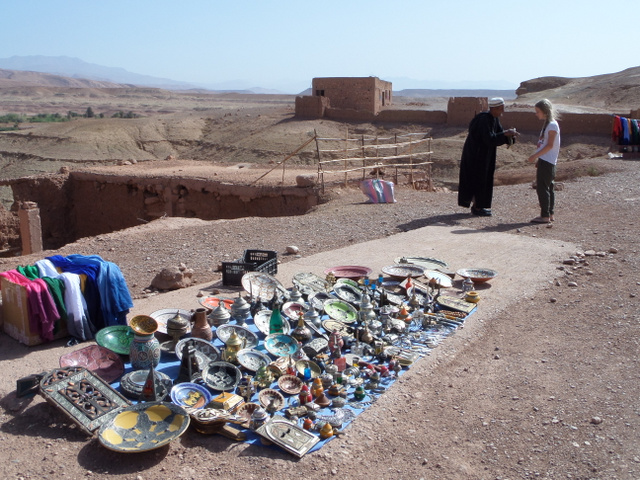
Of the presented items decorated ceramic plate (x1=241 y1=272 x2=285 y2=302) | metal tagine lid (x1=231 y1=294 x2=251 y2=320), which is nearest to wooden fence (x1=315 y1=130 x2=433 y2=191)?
decorated ceramic plate (x1=241 y1=272 x2=285 y2=302)

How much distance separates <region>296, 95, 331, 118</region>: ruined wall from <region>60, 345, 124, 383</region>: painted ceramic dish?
80.6 feet

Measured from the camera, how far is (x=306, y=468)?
3203 millimetres

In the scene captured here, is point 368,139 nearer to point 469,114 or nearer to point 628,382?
point 469,114

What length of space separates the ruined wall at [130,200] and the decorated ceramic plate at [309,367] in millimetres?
9808

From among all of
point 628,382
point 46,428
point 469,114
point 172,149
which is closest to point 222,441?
point 46,428

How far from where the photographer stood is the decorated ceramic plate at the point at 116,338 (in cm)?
433

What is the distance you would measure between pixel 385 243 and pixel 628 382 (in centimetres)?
405

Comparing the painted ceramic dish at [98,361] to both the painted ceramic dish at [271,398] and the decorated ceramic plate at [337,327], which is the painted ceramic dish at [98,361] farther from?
the decorated ceramic plate at [337,327]

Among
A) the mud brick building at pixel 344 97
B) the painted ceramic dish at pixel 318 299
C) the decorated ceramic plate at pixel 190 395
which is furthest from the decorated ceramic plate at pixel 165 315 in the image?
the mud brick building at pixel 344 97

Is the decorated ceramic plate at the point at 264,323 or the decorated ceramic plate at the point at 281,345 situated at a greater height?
the decorated ceramic plate at the point at 264,323

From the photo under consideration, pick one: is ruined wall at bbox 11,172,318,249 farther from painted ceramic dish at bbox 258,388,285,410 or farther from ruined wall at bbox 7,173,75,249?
painted ceramic dish at bbox 258,388,285,410

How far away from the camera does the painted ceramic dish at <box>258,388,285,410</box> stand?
147 inches

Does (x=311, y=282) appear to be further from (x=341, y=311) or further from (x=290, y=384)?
(x=290, y=384)

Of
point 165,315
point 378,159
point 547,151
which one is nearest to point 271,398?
point 165,315
